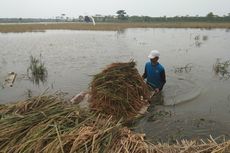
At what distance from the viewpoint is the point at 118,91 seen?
643 cm

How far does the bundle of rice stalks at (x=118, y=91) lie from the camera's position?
6246 millimetres

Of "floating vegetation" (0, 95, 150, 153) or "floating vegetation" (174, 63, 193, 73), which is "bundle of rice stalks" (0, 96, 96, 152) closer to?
"floating vegetation" (0, 95, 150, 153)

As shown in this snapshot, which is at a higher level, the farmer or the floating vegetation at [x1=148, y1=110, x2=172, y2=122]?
the farmer

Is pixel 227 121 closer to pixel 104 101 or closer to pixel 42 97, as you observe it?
pixel 104 101

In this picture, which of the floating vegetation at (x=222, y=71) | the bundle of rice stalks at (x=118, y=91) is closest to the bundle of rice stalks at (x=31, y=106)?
the bundle of rice stalks at (x=118, y=91)

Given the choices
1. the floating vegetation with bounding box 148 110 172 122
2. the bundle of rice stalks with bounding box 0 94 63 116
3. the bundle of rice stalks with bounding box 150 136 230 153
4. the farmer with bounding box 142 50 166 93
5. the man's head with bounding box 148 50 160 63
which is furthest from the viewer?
the farmer with bounding box 142 50 166 93

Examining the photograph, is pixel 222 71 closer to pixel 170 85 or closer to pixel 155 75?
pixel 170 85

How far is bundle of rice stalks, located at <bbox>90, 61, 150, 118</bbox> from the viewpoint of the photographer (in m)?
6.25

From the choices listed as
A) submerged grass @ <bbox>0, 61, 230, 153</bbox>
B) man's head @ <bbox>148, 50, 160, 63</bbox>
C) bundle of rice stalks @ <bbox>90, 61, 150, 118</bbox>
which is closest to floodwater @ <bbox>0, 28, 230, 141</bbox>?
bundle of rice stalks @ <bbox>90, 61, 150, 118</bbox>

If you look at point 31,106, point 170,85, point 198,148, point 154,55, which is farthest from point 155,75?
point 198,148

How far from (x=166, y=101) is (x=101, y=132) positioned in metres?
5.21

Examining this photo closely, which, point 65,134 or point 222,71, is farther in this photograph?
point 222,71

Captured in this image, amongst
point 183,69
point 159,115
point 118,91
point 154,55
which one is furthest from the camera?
point 183,69

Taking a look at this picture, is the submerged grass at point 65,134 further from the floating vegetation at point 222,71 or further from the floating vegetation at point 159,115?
the floating vegetation at point 222,71
